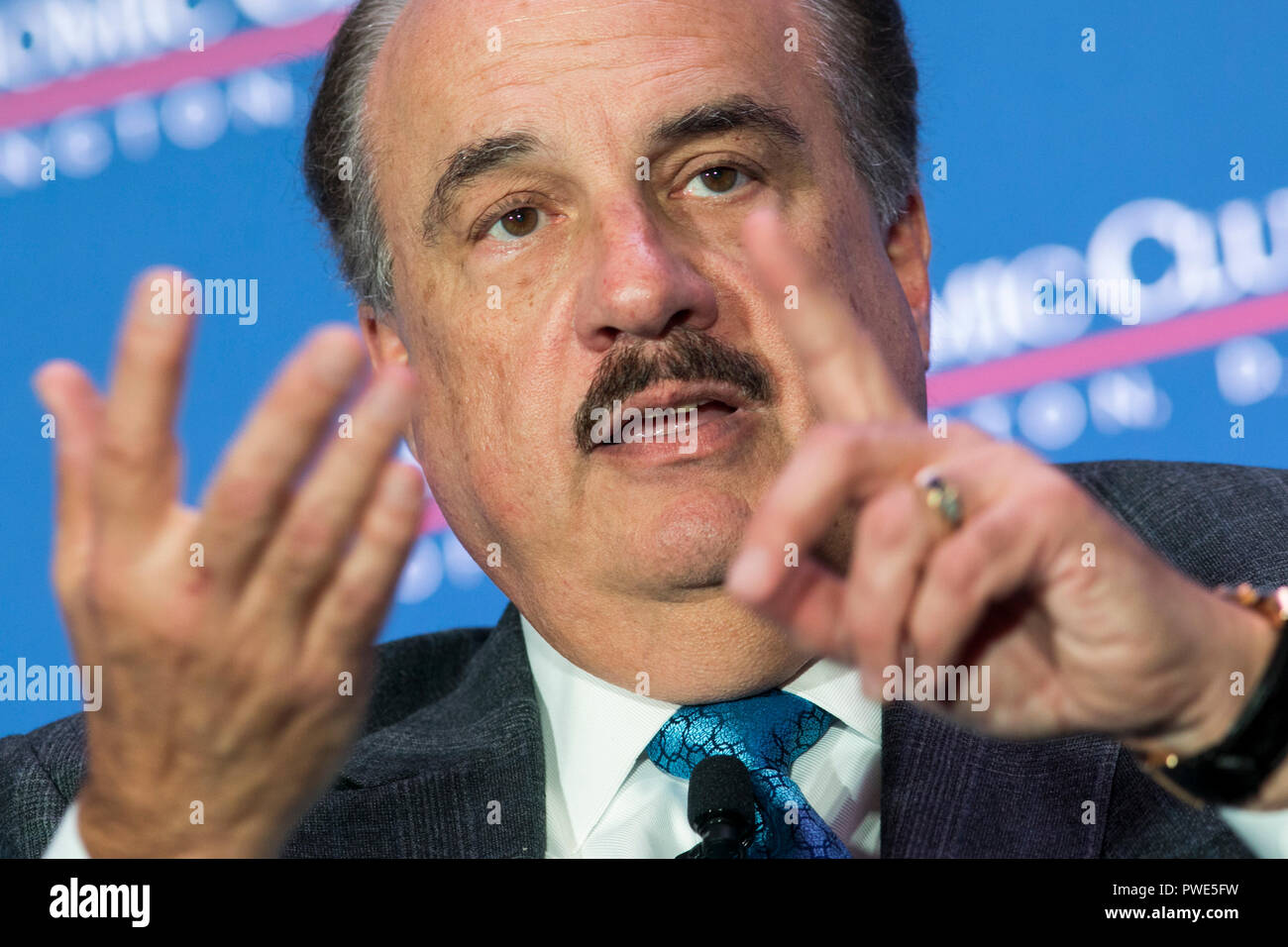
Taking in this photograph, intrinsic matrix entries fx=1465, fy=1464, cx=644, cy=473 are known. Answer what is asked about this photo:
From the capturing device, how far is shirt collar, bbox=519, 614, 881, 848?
167 cm

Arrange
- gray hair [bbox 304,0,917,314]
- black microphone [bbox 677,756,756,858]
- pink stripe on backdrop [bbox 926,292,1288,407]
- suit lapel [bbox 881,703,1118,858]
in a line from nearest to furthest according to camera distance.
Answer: black microphone [bbox 677,756,756,858] < suit lapel [bbox 881,703,1118,858] < gray hair [bbox 304,0,917,314] < pink stripe on backdrop [bbox 926,292,1288,407]

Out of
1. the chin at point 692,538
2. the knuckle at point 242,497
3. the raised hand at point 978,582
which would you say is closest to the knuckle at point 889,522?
the raised hand at point 978,582

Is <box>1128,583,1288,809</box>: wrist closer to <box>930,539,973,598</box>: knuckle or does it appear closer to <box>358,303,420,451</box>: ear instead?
<box>930,539,973,598</box>: knuckle

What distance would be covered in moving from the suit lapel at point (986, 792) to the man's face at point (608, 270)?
0.92ft

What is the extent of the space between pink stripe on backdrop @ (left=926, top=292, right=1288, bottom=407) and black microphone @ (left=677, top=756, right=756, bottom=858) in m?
1.39

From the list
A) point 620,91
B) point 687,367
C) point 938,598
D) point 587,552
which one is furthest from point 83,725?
point 938,598

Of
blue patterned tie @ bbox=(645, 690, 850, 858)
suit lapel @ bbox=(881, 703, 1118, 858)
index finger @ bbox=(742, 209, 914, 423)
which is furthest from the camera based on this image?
blue patterned tie @ bbox=(645, 690, 850, 858)

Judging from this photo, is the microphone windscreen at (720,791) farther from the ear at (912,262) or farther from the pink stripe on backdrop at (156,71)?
the pink stripe on backdrop at (156,71)

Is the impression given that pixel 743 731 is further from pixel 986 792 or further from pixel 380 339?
pixel 380 339

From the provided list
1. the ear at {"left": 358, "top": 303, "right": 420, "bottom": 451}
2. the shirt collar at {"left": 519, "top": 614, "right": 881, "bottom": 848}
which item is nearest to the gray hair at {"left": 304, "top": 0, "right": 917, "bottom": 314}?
the ear at {"left": 358, "top": 303, "right": 420, "bottom": 451}

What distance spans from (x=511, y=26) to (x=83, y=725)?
39.7 inches

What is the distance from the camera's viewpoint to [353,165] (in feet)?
6.61

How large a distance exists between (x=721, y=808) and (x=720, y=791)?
25 mm

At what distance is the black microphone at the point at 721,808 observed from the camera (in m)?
1.29
